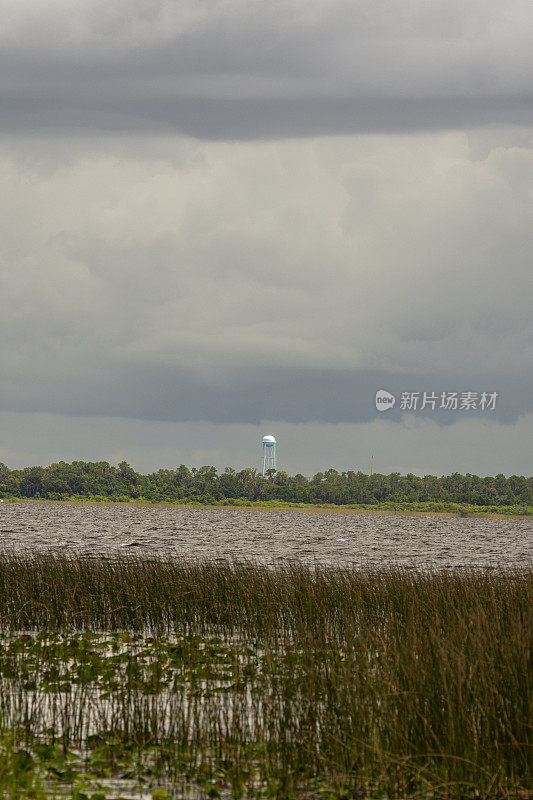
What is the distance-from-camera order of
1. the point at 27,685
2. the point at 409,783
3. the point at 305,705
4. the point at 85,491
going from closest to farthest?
the point at 409,783, the point at 305,705, the point at 27,685, the point at 85,491

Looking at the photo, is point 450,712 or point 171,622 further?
point 171,622

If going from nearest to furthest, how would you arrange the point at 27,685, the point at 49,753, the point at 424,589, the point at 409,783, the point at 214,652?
the point at 409,783 < the point at 49,753 < the point at 27,685 < the point at 214,652 < the point at 424,589

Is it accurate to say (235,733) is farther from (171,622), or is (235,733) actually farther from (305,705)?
(171,622)

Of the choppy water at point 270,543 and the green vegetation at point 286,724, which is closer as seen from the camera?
the green vegetation at point 286,724

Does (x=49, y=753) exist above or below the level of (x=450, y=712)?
below

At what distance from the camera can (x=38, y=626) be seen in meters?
14.1

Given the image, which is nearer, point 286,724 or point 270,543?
point 286,724

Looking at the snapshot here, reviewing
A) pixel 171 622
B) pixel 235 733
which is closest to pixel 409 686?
pixel 235 733

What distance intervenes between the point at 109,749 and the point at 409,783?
2.55m

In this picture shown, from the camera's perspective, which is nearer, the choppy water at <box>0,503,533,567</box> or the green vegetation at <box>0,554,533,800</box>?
the green vegetation at <box>0,554,533,800</box>

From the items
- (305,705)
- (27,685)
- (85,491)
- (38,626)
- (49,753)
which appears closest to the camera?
(49,753)

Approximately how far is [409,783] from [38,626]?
8.98 m

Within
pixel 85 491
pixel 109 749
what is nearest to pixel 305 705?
pixel 109 749

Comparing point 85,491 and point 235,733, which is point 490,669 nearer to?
point 235,733
